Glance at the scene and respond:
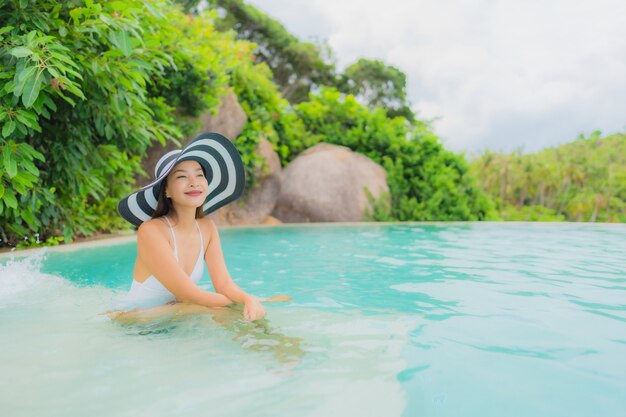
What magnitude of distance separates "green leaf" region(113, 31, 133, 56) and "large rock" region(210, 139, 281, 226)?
8358 mm

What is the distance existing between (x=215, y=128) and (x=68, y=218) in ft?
17.4

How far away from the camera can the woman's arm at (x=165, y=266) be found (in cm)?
299

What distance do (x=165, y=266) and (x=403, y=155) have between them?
13083 millimetres

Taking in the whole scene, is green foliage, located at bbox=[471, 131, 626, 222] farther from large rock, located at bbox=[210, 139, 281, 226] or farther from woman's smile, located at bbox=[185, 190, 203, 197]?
woman's smile, located at bbox=[185, 190, 203, 197]

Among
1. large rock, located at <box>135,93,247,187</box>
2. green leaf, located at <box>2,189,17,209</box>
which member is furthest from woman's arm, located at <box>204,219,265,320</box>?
large rock, located at <box>135,93,247,187</box>

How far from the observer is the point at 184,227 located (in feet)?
10.7

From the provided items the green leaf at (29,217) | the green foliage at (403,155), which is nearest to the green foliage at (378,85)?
the green foliage at (403,155)

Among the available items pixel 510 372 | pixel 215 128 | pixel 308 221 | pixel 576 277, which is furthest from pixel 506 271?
pixel 308 221

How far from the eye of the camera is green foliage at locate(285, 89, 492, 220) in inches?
591

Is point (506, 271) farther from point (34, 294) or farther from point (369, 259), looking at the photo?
point (34, 294)

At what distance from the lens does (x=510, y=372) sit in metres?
2.47

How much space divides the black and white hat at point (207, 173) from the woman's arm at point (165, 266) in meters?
0.25

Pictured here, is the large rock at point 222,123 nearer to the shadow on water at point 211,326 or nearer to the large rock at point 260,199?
the large rock at point 260,199

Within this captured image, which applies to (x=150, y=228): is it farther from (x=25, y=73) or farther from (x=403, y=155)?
(x=403, y=155)
